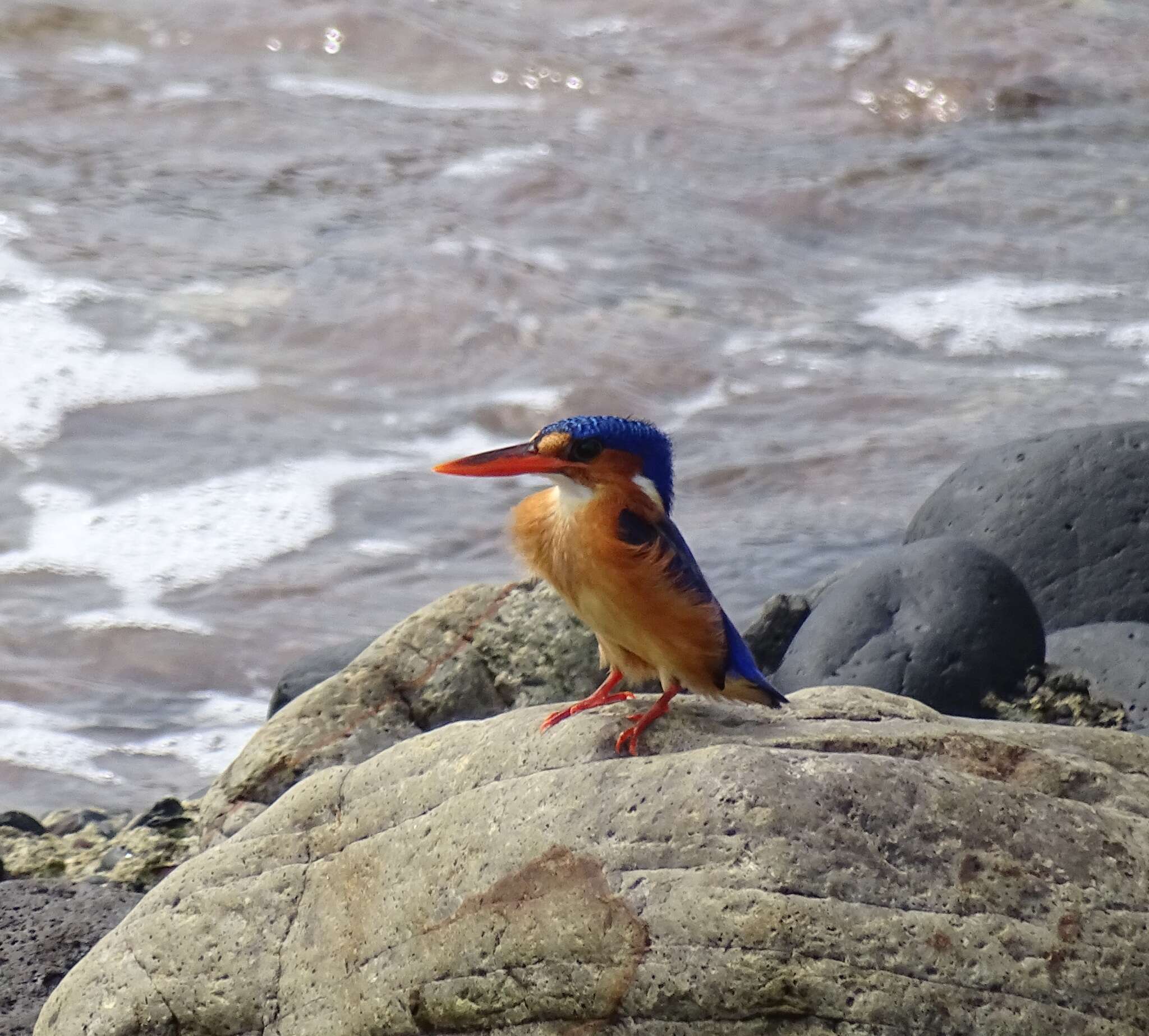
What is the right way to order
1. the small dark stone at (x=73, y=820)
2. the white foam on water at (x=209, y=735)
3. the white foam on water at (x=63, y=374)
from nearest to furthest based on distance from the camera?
the small dark stone at (x=73, y=820)
the white foam on water at (x=209, y=735)
the white foam on water at (x=63, y=374)

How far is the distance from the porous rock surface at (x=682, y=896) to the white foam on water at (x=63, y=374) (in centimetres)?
627

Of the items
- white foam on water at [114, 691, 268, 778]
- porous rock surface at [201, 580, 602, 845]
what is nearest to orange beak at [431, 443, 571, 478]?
porous rock surface at [201, 580, 602, 845]

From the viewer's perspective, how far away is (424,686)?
15.6ft

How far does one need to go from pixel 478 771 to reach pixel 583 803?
356 millimetres

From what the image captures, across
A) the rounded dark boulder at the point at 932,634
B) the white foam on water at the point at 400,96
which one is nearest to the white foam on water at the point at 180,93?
the white foam on water at the point at 400,96

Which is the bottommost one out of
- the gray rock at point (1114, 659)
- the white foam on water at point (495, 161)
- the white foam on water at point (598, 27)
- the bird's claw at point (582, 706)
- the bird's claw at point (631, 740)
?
the gray rock at point (1114, 659)

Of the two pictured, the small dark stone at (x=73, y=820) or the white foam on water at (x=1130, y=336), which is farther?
the white foam on water at (x=1130, y=336)

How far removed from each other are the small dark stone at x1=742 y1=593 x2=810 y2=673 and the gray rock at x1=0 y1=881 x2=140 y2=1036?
2.33 meters

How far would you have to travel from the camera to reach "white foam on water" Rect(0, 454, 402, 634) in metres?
7.85

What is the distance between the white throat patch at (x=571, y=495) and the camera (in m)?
3.45

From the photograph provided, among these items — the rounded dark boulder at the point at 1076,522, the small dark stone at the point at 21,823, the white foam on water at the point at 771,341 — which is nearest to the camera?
the small dark stone at the point at 21,823

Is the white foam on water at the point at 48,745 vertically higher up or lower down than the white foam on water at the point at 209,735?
higher up

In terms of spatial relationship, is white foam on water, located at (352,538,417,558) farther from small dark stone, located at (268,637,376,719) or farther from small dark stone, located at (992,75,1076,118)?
small dark stone, located at (992,75,1076,118)

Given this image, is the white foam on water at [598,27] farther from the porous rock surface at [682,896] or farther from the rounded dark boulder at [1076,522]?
the porous rock surface at [682,896]
